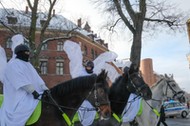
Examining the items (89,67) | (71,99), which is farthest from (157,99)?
(71,99)

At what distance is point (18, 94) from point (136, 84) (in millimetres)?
3983

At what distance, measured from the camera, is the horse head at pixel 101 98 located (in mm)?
5426

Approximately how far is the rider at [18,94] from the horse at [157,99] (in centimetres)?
480

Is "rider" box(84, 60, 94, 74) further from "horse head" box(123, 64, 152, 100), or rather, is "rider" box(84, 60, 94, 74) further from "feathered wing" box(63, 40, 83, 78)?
"horse head" box(123, 64, 152, 100)

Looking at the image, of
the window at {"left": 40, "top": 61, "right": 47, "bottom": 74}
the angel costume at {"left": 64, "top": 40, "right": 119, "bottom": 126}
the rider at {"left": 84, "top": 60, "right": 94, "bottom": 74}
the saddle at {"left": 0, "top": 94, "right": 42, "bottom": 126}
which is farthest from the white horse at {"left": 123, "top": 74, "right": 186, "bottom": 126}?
the window at {"left": 40, "top": 61, "right": 47, "bottom": 74}

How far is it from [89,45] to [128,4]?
38.9m

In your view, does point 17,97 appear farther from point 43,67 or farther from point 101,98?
point 43,67

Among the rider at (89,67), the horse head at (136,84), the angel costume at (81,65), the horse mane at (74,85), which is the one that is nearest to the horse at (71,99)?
A: the horse mane at (74,85)

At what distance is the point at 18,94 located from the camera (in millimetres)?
5473

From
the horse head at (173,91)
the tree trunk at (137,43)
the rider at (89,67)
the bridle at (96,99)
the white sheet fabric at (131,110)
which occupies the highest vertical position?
the tree trunk at (137,43)

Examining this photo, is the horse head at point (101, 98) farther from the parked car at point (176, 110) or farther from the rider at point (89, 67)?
the parked car at point (176, 110)

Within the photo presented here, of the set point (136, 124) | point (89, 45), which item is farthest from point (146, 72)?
point (136, 124)

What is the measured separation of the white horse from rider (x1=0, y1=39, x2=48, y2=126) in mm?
4801

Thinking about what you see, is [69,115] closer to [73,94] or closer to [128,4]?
[73,94]
